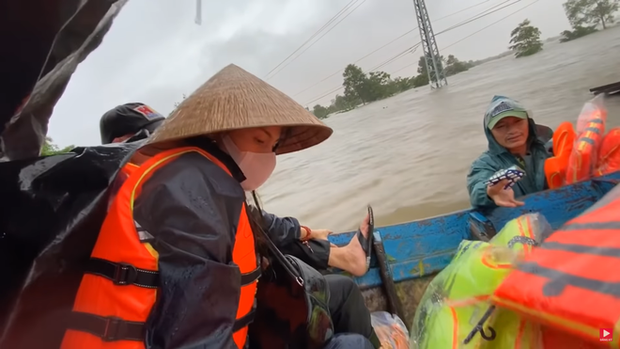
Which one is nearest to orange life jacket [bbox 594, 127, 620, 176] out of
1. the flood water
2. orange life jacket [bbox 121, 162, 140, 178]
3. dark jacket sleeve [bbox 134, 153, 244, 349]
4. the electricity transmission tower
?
the flood water

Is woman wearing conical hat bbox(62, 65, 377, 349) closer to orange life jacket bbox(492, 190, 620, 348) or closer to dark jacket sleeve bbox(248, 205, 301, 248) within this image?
orange life jacket bbox(492, 190, 620, 348)

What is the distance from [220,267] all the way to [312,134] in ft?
2.41

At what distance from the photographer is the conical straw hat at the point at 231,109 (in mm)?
1022

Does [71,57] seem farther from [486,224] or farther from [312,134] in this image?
[486,224]

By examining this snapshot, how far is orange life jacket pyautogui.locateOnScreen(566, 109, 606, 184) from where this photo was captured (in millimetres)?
2357

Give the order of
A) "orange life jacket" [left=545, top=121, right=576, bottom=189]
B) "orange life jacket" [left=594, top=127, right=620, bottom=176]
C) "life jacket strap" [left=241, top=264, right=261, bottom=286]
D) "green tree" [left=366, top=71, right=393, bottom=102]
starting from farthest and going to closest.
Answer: "green tree" [left=366, top=71, right=393, bottom=102], "orange life jacket" [left=545, top=121, right=576, bottom=189], "orange life jacket" [left=594, top=127, right=620, bottom=176], "life jacket strap" [left=241, top=264, right=261, bottom=286]

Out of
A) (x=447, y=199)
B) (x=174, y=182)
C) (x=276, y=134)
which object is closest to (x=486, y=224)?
(x=276, y=134)

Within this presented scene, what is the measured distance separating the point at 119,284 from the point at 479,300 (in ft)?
3.84

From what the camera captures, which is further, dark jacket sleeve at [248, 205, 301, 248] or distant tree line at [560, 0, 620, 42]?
distant tree line at [560, 0, 620, 42]

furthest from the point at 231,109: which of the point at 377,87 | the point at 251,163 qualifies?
the point at 377,87

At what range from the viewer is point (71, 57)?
2.96ft

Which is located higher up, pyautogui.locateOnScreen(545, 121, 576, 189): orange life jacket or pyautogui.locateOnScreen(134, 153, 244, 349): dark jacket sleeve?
pyautogui.locateOnScreen(134, 153, 244, 349): dark jacket sleeve

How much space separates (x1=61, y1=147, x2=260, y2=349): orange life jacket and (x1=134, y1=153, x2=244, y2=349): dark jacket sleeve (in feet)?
0.08

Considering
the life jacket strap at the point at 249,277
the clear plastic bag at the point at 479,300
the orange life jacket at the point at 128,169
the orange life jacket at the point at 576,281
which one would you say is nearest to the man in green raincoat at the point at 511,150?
the clear plastic bag at the point at 479,300
